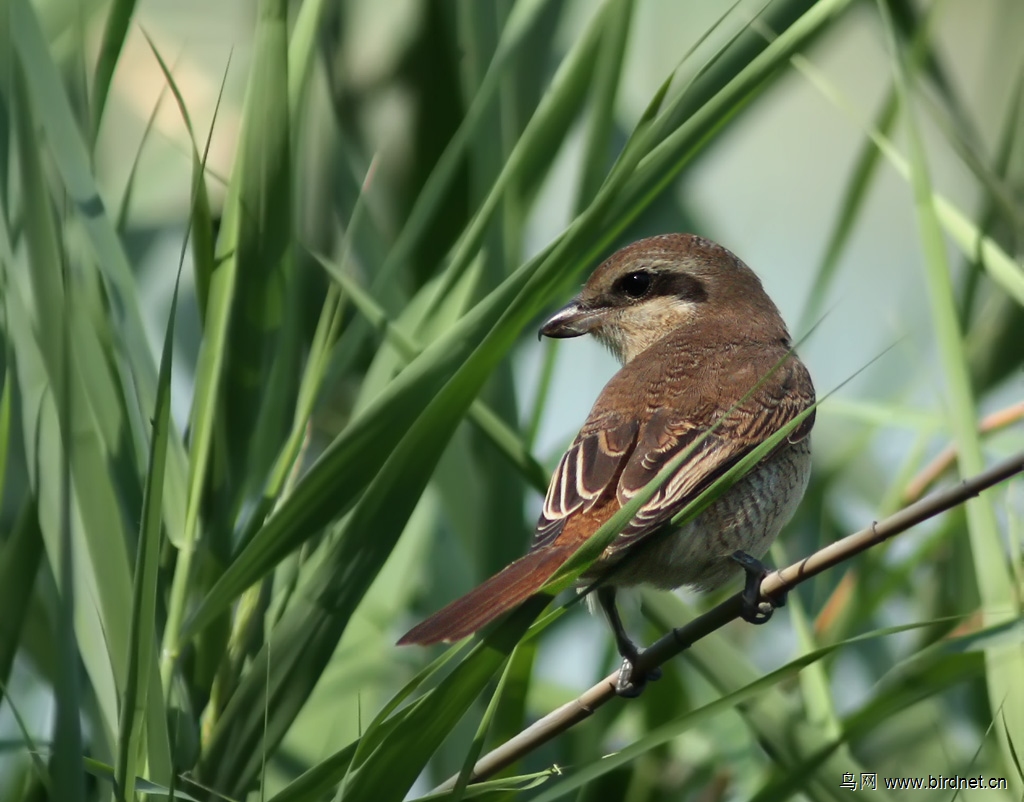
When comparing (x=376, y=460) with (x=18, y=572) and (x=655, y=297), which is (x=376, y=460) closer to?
(x=18, y=572)

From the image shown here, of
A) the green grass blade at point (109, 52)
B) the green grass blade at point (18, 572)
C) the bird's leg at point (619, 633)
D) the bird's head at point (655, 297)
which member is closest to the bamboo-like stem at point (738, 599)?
the bird's leg at point (619, 633)

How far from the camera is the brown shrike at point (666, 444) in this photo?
6.32ft

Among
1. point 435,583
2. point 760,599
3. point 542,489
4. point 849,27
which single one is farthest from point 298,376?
point 849,27

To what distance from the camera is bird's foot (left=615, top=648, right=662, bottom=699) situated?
1.89 metres

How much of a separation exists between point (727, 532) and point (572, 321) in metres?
0.78

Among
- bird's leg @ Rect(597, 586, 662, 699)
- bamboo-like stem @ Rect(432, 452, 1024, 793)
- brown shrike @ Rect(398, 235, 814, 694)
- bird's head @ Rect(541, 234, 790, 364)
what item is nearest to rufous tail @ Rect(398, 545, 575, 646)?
brown shrike @ Rect(398, 235, 814, 694)

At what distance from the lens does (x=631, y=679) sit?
1926 millimetres

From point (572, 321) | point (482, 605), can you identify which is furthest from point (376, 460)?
point (572, 321)

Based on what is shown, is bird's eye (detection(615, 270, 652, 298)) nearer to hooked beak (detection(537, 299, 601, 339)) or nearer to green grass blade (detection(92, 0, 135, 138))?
hooked beak (detection(537, 299, 601, 339))

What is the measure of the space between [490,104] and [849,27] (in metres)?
1.52

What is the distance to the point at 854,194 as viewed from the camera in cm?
281

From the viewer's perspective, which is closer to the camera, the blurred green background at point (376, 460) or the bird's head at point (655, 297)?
the blurred green background at point (376, 460)

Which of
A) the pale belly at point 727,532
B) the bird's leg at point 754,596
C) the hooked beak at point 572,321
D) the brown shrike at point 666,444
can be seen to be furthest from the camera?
the hooked beak at point 572,321

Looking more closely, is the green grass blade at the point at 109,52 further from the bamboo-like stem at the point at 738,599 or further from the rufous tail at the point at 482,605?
the bamboo-like stem at the point at 738,599
